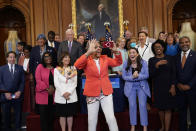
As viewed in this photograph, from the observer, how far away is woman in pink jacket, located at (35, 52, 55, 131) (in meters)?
3.94

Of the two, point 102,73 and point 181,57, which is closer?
point 102,73

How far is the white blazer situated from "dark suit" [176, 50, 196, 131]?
1.89 metres

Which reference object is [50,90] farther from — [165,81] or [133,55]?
[165,81]

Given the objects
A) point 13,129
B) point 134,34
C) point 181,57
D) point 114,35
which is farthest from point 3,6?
point 181,57

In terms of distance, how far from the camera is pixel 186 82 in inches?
152

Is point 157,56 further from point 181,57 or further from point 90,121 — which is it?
point 90,121

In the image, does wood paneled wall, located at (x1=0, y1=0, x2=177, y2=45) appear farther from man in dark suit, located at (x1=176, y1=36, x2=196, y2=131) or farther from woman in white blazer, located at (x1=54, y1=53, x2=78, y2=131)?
woman in white blazer, located at (x1=54, y1=53, x2=78, y2=131)

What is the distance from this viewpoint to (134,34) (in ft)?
29.4

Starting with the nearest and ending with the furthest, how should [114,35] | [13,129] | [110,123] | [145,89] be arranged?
[110,123]
[145,89]
[13,129]
[114,35]

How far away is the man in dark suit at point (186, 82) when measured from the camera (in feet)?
12.5

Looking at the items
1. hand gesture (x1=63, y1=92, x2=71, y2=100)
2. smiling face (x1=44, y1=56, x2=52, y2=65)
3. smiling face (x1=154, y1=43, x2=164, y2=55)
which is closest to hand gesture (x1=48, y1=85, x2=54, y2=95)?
hand gesture (x1=63, y1=92, x2=71, y2=100)

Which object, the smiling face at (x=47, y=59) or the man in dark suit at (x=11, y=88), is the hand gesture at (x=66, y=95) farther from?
the man in dark suit at (x=11, y=88)

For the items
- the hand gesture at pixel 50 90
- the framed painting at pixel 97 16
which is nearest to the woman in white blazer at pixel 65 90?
the hand gesture at pixel 50 90

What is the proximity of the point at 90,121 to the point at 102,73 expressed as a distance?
2.47 ft
